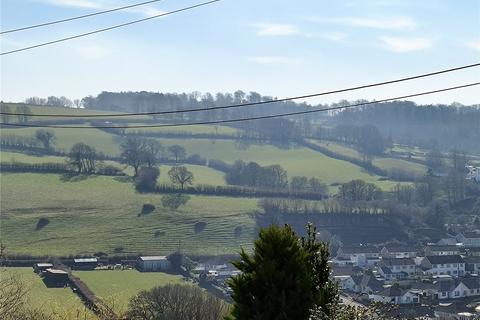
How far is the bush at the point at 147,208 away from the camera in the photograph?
2201 inches

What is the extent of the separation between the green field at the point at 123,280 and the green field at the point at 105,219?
4983mm

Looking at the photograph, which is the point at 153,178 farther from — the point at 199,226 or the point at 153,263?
the point at 153,263

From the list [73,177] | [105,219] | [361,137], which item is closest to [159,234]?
[105,219]

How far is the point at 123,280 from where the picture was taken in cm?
4003

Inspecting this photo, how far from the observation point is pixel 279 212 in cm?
5959

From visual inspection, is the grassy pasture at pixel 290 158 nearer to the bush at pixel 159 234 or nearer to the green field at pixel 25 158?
the green field at pixel 25 158

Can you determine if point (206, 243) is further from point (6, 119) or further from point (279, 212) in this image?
point (6, 119)

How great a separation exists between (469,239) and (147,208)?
1095 inches

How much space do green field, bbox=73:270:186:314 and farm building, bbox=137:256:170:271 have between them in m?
1.17

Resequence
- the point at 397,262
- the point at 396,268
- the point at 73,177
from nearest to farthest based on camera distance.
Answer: the point at 396,268 → the point at 397,262 → the point at 73,177

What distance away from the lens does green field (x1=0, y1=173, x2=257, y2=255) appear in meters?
48.4

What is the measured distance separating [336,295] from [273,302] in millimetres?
1294

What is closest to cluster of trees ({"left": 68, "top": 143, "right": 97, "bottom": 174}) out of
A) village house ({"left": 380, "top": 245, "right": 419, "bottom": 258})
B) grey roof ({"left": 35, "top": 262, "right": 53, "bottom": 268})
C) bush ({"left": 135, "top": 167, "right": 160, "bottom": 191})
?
bush ({"left": 135, "top": 167, "right": 160, "bottom": 191})

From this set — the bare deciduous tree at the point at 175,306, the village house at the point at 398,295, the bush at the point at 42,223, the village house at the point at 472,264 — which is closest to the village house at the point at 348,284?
the village house at the point at 398,295
